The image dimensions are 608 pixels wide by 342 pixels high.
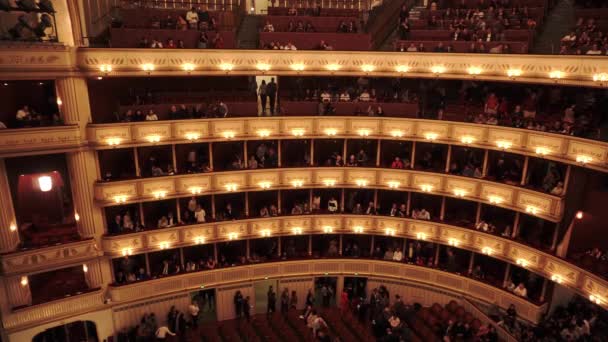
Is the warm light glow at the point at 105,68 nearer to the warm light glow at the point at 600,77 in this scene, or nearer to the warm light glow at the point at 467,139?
the warm light glow at the point at 467,139

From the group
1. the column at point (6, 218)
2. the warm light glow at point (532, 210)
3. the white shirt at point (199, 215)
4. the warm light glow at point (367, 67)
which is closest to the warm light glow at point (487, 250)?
the warm light glow at point (532, 210)

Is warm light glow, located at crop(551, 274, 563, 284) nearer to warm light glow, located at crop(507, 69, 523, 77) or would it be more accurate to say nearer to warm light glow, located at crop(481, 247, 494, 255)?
warm light glow, located at crop(481, 247, 494, 255)

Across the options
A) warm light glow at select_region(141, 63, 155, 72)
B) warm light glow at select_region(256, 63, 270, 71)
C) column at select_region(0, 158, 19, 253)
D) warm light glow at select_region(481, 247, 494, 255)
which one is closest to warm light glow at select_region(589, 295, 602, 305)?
warm light glow at select_region(481, 247, 494, 255)

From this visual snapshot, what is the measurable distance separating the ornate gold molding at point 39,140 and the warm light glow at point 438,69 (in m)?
14.8

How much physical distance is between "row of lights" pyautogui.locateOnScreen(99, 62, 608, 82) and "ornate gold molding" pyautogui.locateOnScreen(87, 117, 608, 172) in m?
2.14

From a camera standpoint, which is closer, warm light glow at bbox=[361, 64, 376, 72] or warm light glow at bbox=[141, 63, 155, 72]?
warm light glow at bbox=[141, 63, 155, 72]

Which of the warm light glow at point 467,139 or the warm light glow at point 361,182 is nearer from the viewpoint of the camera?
the warm light glow at point 467,139

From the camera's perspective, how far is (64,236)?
19.2 metres

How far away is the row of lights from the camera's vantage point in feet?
59.9

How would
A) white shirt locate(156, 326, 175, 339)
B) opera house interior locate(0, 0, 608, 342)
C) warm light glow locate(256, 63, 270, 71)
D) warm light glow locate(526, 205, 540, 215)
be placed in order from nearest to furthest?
opera house interior locate(0, 0, 608, 342)
warm light glow locate(526, 205, 540, 215)
white shirt locate(156, 326, 175, 339)
warm light glow locate(256, 63, 270, 71)

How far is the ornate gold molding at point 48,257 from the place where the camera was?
56.9 feet

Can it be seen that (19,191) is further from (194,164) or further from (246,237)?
(246,237)

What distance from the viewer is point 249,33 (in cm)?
2509

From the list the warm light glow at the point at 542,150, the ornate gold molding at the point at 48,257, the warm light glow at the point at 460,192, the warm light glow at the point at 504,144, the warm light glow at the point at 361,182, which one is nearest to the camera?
the ornate gold molding at the point at 48,257
